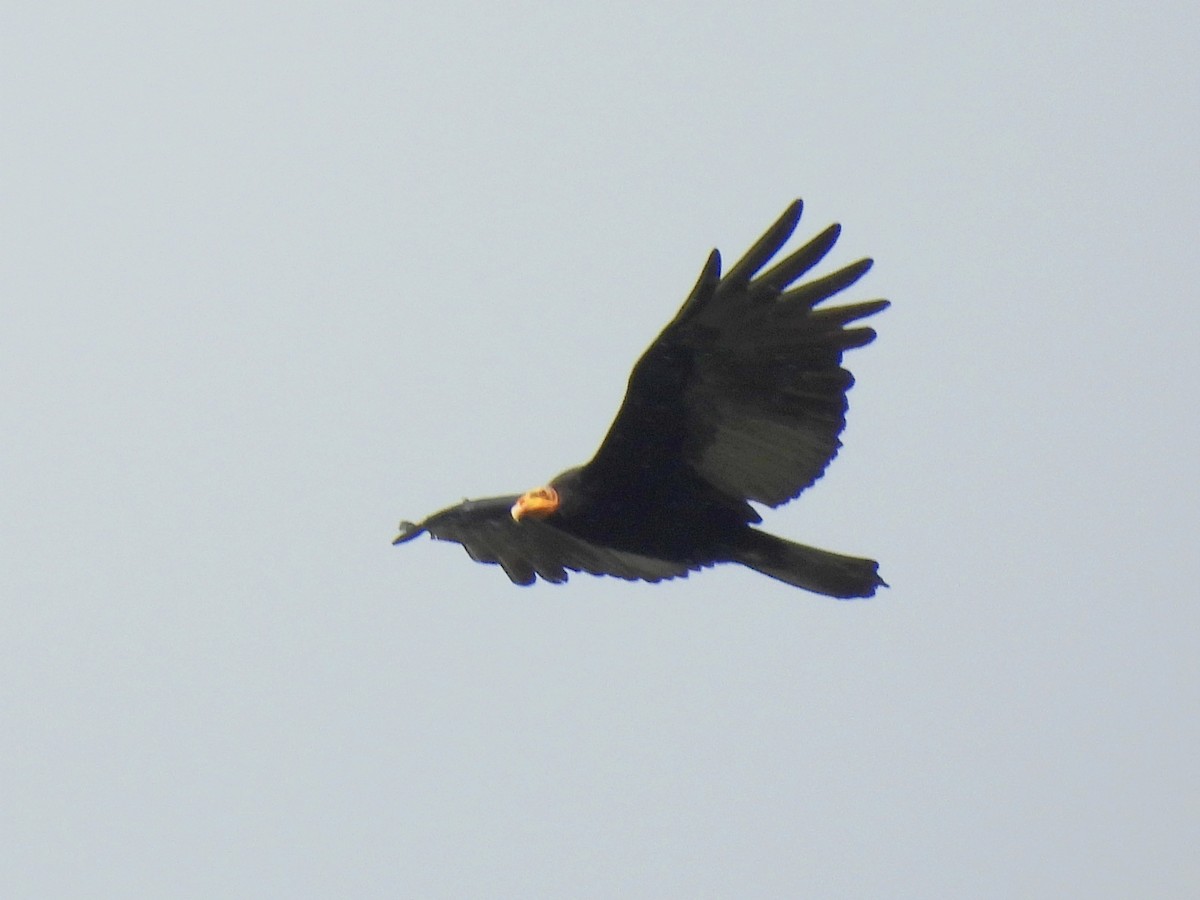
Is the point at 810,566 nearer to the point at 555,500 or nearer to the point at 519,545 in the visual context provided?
the point at 555,500

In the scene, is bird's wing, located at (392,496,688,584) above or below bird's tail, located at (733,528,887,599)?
above

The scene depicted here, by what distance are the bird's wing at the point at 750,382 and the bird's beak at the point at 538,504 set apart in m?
0.28

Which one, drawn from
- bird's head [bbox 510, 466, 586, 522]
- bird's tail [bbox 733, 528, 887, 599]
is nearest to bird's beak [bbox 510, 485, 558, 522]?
bird's head [bbox 510, 466, 586, 522]

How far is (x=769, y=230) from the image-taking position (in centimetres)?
898

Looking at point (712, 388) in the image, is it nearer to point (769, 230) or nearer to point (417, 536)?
point (769, 230)

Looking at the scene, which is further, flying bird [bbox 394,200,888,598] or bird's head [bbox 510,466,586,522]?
bird's head [bbox 510,466,586,522]

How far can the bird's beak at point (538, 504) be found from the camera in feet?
32.8

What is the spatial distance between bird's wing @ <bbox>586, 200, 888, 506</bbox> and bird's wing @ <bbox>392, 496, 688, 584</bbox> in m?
0.89

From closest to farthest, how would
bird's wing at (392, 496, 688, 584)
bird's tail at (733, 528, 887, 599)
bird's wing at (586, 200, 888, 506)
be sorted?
bird's wing at (586, 200, 888, 506) → bird's tail at (733, 528, 887, 599) → bird's wing at (392, 496, 688, 584)

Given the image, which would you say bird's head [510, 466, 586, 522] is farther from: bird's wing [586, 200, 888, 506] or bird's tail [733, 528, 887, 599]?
bird's tail [733, 528, 887, 599]

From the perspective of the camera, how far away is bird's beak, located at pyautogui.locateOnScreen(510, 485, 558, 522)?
32.8 ft

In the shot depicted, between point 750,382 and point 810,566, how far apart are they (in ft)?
3.06

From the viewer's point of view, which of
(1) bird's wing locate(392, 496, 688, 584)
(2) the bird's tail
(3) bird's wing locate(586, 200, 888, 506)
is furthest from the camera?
(1) bird's wing locate(392, 496, 688, 584)

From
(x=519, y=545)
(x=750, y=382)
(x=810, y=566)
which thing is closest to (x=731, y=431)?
(x=750, y=382)
